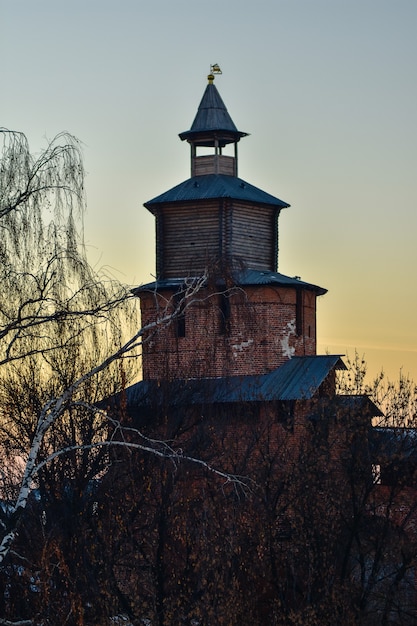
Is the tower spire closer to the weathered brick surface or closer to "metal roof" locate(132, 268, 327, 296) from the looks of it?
"metal roof" locate(132, 268, 327, 296)

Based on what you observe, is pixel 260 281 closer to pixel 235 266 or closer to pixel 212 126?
pixel 235 266

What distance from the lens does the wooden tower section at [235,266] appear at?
35.1m

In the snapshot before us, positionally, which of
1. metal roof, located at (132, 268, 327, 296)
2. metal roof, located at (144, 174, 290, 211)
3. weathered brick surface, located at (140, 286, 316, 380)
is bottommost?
weathered brick surface, located at (140, 286, 316, 380)

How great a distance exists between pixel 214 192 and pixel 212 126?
7.13 ft

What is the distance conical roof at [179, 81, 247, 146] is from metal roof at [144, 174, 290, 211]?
1153 millimetres

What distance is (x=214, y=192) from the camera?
3622cm

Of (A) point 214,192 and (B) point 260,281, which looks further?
(A) point 214,192

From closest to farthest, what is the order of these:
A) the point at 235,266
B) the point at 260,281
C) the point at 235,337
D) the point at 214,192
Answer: the point at 235,266, the point at 260,281, the point at 235,337, the point at 214,192

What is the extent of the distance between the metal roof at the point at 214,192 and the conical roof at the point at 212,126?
1153 millimetres

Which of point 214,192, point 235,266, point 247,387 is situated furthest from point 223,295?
point 214,192

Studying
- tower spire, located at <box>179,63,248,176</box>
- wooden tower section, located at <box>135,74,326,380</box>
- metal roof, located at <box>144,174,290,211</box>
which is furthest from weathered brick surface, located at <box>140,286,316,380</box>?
tower spire, located at <box>179,63,248,176</box>

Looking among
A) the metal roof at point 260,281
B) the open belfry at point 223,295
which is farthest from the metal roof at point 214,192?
the metal roof at point 260,281

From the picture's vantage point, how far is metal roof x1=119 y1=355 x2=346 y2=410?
32250 mm

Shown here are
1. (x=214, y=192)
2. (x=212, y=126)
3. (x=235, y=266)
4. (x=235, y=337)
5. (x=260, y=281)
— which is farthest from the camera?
(x=212, y=126)
